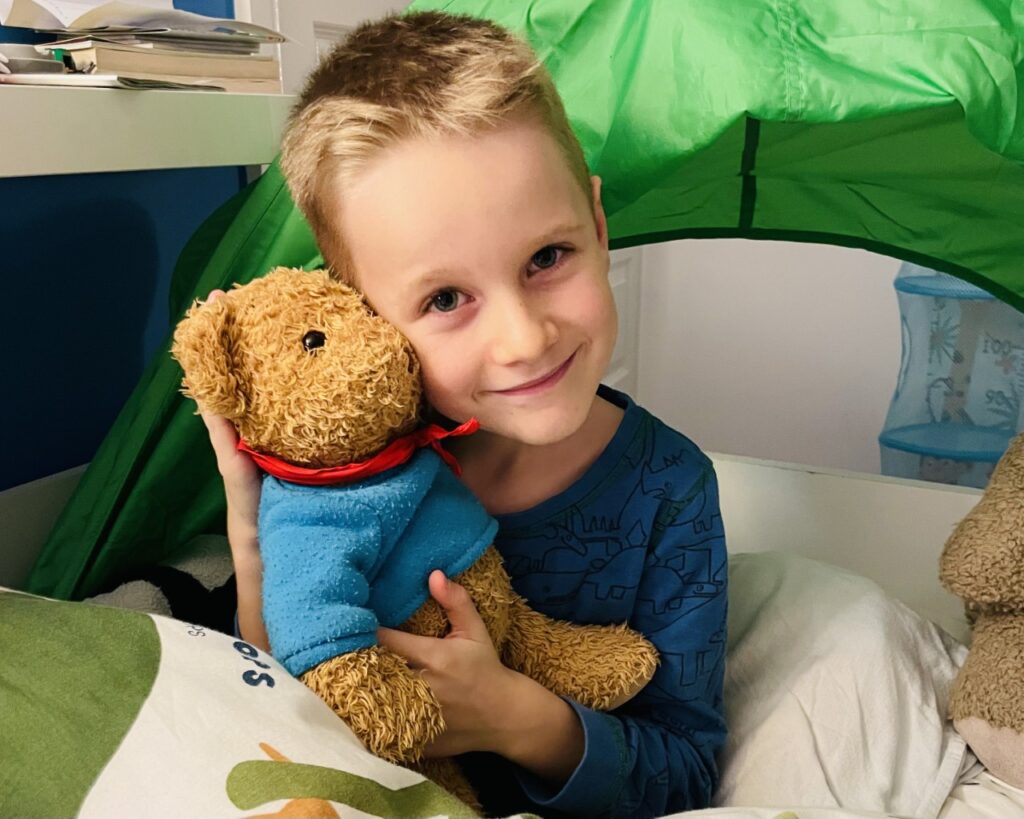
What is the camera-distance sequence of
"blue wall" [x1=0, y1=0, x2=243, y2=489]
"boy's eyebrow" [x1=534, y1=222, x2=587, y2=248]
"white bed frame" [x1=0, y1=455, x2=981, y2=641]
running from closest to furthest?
"boy's eyebrow" [x1=534, y1=222, x2=587, y2=248], "blue wall" [x1=0, y1=0, x2=243, y2=489], "white bed frame" [x1=0, y1=455, x2=981, y2=641]

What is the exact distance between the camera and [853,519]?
4.31 feet

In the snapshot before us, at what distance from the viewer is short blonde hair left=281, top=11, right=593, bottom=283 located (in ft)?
2.09

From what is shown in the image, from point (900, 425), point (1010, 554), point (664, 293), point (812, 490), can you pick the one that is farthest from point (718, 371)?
point (1010, 554)

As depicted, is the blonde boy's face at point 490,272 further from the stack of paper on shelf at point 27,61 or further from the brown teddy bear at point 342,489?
the stack of paper on shelf at point 27,61

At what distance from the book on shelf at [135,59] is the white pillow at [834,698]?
2.71ft

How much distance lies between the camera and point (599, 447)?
82 centimetres

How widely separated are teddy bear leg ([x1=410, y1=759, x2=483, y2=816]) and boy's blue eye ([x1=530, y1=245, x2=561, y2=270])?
14.2 inches

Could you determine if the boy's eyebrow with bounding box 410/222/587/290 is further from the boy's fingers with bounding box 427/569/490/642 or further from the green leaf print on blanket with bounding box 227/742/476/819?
the green leaf print on blanket with bounding box 227/742/476/819

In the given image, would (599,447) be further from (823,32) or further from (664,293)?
(664,293)

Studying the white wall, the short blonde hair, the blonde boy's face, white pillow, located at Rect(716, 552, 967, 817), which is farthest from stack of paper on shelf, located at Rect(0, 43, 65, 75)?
the white wall

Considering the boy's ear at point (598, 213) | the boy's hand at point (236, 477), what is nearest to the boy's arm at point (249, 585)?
the boy's hand at point (236, 477)

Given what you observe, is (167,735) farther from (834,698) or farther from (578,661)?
(834,698)

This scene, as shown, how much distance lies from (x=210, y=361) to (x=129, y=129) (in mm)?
420

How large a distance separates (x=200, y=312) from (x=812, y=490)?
0.96m
